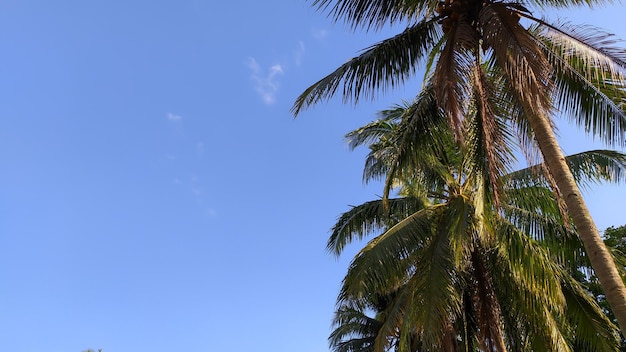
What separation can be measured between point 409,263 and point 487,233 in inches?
95.9

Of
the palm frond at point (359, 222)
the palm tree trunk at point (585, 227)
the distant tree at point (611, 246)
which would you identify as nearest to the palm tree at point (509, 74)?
the palm tree trunk at point (585, 227)

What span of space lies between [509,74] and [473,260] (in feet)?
18.7

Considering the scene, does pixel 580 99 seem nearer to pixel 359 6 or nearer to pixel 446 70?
pixel 446 70

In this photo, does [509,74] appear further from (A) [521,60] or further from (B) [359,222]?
(B) [359,222]

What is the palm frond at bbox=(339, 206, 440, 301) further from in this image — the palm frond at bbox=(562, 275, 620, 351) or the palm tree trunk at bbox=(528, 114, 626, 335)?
the palm tree trunk at bbox=(528, 114, 626, 335)

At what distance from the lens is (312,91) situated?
7793 millimetres

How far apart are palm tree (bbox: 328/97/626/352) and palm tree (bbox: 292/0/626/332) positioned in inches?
33.0

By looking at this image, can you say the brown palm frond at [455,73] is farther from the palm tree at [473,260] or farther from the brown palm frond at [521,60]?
the palm tree at [473,260]

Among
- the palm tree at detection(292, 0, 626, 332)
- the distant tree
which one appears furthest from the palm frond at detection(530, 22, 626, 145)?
the distant tree

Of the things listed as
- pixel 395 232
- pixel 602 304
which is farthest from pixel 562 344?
pixel 602 304

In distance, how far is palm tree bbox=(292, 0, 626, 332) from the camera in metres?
5.61

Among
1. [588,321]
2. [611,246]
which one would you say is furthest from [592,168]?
[611,246]

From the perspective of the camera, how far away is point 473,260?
10.6 metres

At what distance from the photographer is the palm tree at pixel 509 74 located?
5.61 metres
